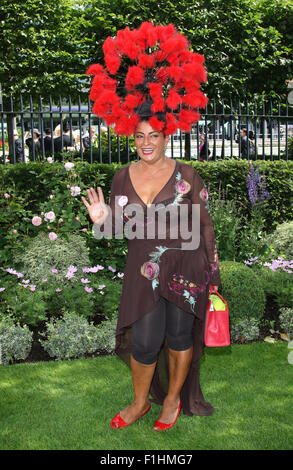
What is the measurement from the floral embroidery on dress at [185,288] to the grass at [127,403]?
0.89 m

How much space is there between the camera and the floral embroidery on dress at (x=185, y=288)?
337 cm

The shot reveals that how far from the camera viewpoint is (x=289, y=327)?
548 centimetres

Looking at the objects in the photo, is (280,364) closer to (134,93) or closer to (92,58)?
(134,93)

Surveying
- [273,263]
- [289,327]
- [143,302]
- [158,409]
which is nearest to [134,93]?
[143,302]

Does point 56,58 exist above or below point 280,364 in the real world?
above

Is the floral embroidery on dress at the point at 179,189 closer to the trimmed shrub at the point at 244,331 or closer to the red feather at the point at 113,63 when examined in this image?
the red feather at the point at 113,63

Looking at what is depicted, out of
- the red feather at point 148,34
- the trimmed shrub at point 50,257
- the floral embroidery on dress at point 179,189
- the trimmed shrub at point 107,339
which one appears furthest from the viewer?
the trimmed shrub at point 50,257

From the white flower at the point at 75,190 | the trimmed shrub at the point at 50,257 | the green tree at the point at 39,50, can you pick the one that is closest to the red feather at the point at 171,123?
the trimmed shrub at the point at 50,257

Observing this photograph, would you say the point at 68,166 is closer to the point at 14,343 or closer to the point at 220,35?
the point at 14,343

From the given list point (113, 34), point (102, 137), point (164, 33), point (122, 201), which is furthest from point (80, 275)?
point (113, 34)

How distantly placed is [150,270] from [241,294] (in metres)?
2.29

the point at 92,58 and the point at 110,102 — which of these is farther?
the point at 92,58

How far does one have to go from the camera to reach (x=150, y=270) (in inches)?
132

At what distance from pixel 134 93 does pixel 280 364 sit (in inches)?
110
